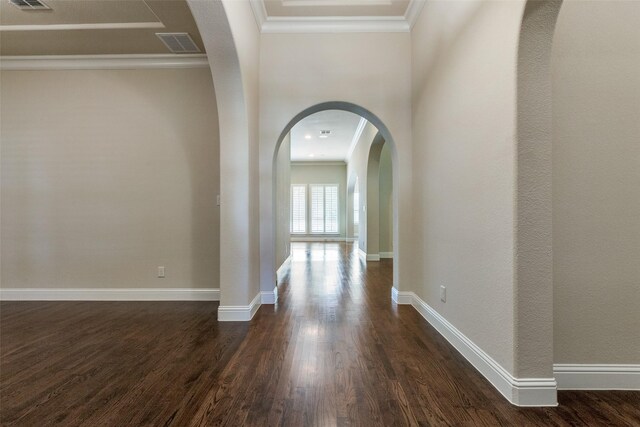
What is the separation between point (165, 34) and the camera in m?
3.23

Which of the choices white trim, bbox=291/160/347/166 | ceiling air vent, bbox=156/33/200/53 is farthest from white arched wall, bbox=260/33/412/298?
white trim, bbox=291/160/347/166

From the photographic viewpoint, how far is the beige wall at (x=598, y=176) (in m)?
1.75

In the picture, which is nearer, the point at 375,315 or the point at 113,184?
the point at 375,315

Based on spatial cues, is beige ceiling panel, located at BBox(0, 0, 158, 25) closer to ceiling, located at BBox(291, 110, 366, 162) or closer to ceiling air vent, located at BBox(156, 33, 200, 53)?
ceiling air vent, located at BBox(156, 33, 200, 53)

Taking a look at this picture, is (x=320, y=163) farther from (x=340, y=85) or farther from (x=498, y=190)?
(x=498, y=190)

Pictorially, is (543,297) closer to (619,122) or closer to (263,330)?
(619,122)

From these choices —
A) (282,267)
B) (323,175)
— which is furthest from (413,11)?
(323,175)

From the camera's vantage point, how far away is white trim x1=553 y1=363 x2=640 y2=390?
1.76 metres

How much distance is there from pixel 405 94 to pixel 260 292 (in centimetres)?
289

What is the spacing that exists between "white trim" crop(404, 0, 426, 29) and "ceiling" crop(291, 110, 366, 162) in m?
2.90

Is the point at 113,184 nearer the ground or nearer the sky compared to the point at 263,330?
nearer the sky

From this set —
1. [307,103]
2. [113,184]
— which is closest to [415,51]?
A: [307,103]

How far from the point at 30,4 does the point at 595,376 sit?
17.9 feet

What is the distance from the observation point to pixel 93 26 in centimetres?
316
